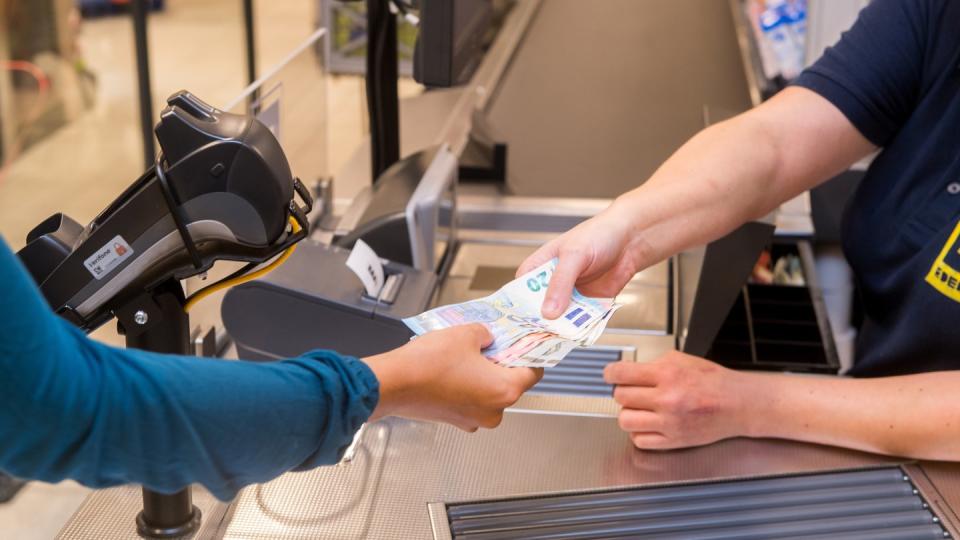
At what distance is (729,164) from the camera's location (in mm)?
1636

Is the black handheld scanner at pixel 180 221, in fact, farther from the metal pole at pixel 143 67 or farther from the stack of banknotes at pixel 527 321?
the metal pole at pixel 143 67

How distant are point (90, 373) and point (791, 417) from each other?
94 centimetres

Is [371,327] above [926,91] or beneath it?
beneath

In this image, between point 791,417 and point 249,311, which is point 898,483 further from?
point 249,311

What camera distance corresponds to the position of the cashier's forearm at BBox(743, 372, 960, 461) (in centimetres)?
132

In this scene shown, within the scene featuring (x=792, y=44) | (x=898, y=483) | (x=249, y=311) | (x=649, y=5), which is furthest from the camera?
(x=649, y=5)

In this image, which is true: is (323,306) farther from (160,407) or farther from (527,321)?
(160,407)

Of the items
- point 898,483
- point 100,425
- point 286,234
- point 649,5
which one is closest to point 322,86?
point 286,234

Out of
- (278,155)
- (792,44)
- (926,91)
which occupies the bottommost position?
(792,44)

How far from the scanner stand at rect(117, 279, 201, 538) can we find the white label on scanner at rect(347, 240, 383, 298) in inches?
14.9

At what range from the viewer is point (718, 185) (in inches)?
63.8

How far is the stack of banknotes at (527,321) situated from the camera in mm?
1215

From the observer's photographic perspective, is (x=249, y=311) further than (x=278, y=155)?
Yes

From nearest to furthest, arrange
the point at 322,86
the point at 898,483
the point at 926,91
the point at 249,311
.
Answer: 1. the point at 898,483
2. the point at 249,311
3. the point at 926,91
4. the point at 322,86
